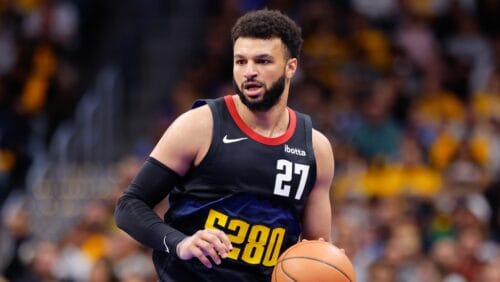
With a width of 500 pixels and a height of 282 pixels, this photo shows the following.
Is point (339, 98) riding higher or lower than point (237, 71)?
lower

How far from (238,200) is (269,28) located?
3.02 feet

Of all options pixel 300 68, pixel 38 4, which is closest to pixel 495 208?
pixel 300 68

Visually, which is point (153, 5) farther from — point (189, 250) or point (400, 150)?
point (189, 250)

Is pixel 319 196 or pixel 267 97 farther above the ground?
pixel 267 97

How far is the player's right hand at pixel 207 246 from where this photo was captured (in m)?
5.30

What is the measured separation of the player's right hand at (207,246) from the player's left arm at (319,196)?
0.92 m

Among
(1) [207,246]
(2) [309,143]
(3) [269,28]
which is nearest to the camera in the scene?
(1) [207,246]

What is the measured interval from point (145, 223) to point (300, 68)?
9.30 meters

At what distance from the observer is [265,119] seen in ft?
19.8

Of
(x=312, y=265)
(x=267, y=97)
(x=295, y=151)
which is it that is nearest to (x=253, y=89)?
(x=267, y=97)

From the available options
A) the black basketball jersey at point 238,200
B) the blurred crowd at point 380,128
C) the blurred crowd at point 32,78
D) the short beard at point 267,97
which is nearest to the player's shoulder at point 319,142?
the black basketball jersey at point 238,200

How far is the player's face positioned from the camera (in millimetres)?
5844

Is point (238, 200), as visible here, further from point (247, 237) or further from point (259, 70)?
point (259, 70)

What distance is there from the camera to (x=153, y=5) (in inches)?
669
